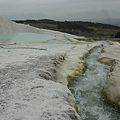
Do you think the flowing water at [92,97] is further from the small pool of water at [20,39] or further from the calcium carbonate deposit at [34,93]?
the small pool of water at [20,39]

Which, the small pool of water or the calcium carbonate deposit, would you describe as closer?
the calcium carbonate deposit

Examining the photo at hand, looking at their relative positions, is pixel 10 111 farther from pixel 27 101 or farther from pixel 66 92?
pixel 66 92

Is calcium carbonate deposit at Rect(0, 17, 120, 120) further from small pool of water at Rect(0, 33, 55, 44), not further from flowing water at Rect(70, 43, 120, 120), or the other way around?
small pool of water at Rect(0, 33, 55, 44)

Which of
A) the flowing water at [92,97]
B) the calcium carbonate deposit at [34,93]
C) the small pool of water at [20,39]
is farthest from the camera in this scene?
the small pool of water at [20,39]

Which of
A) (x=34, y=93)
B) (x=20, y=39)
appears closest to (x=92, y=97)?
(x=34, y=93)

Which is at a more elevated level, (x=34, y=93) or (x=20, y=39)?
(x=34, y=93)

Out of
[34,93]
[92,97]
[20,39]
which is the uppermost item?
[34,93]

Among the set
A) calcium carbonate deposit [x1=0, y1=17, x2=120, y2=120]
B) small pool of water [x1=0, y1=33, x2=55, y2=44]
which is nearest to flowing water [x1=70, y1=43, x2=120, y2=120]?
calcium carbonate deposit [x1=0, y1=17, x2=120, y2=120]

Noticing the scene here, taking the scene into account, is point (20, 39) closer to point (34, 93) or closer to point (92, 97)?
point (92, 97)

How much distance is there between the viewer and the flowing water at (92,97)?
63.5 feet

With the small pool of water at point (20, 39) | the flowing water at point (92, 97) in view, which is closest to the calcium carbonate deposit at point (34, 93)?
the flowing water at point (92, 97)

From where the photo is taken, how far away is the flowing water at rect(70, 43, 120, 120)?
1935 cm

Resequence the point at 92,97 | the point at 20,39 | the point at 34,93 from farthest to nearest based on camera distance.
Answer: the point at 20,39 → the point at 92,97 → the point at 34,93

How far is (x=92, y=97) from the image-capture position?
22.8 m
